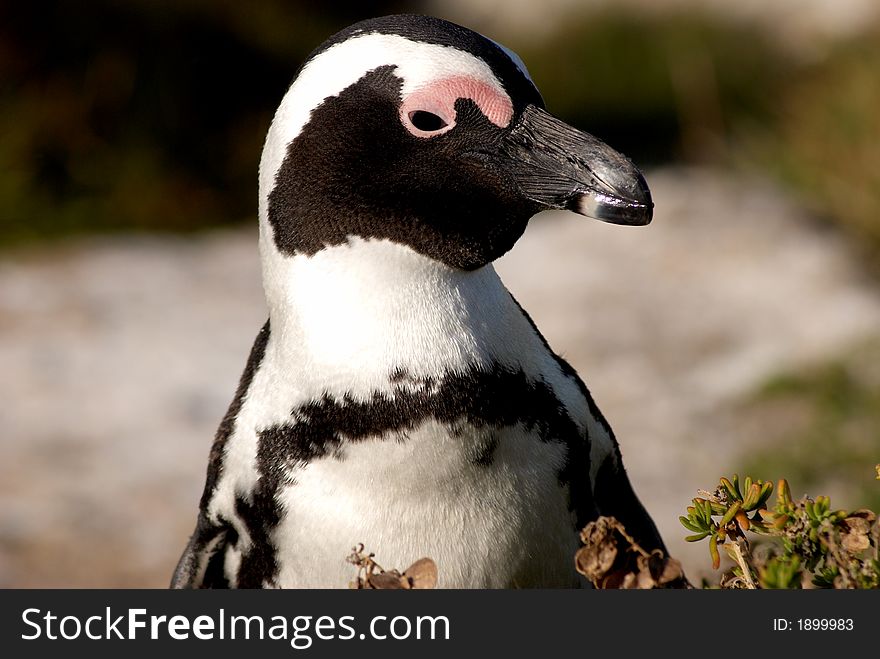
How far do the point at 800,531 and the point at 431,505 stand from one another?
0.76 meters

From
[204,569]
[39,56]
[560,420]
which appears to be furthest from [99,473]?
[39,56]

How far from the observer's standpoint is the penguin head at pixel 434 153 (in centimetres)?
237

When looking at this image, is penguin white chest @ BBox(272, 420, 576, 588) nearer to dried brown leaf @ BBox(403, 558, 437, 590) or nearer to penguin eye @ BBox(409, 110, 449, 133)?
dried brown leaf @ BBox(403, 558, 437, 590)

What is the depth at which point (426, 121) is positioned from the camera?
240cm

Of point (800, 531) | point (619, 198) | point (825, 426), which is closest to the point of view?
point (800, 531)

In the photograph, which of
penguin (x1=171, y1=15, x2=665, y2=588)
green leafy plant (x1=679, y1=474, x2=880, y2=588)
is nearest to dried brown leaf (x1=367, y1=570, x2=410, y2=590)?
penguin (x1=171, y1=15, x2=665, y2=588)

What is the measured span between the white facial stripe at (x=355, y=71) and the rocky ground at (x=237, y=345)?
8.92ft

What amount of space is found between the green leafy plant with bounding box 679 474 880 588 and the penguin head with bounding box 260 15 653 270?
617mm

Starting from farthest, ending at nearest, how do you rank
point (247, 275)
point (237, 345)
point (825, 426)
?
point (247, 275), point (237, 345), point (825, 426)

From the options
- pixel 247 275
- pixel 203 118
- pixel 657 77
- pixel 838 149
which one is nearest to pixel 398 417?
pixel 247 275

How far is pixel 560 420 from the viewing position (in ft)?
8.46

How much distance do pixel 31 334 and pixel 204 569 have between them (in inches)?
173

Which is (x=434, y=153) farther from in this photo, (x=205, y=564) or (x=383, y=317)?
(x=205, y=564)

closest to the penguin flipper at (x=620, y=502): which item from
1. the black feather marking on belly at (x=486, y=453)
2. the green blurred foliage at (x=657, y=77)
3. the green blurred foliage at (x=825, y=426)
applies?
the black feather marking on belly at (x=486, y=453)
